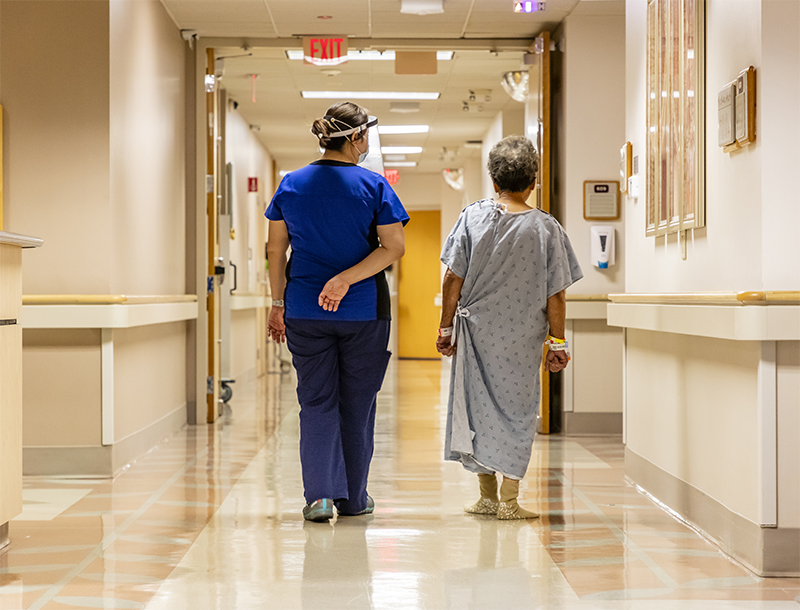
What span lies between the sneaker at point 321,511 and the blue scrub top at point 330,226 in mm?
676

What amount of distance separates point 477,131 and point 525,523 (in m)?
7.66

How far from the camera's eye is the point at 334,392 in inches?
130

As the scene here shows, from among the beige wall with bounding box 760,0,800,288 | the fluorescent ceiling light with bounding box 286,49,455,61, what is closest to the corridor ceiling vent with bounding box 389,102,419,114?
the fluorescent ceiling light with bounding box 286,49,455,61

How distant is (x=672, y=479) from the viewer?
11.5 ft

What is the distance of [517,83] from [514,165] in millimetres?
3896

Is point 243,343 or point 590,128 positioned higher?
point 590,128

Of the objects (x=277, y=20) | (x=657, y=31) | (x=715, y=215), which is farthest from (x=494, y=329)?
(x=277, y=20)

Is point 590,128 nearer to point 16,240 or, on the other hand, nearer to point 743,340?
point 743,340

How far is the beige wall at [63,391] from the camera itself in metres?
4.37

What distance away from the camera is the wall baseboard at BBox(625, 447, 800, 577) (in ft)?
8.65

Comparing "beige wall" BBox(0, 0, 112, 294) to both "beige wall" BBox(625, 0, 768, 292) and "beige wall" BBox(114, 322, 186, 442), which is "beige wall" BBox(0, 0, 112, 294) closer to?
"beige wall" BBox(114, 322, 186, 442)

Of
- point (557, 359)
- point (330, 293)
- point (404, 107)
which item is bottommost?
point (557, 359)

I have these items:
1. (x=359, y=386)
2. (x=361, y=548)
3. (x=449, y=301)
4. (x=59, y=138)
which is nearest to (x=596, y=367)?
(x=449, y=301)

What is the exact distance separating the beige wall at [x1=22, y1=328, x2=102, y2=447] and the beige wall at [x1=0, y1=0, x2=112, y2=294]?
281 mm
